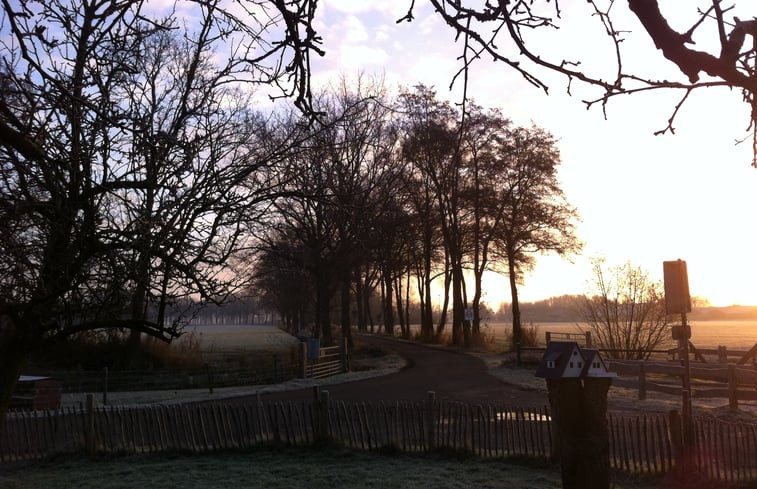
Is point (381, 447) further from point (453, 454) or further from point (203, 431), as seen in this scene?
point (203, 431)

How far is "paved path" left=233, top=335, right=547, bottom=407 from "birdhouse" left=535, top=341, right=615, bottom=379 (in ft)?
34.6

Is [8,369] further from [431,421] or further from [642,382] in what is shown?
[642,382]

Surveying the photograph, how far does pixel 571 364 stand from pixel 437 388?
16.9m

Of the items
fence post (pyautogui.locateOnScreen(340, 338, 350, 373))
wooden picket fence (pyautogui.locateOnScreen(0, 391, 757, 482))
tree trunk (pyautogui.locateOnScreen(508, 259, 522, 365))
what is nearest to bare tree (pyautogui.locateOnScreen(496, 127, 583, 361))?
tree trunk (pyautogui.locateOnScreen(508, 259, 522, 365))

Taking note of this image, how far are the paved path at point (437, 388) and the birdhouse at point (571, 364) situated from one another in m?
10.6

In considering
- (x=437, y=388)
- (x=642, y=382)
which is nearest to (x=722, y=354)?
(x=642, y=382)

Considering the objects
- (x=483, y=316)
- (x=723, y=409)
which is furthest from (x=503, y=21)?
(x=483, y=316)

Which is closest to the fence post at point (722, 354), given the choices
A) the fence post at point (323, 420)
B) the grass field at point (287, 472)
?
the grass field at point (287, 472)

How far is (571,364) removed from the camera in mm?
4461

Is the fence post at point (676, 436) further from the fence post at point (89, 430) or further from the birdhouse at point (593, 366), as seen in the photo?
the fence post at point (89, 430)

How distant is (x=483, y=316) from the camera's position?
146 feet

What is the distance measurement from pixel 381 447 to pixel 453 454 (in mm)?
1170

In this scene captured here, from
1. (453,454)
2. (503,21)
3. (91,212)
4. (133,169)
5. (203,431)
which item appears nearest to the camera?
(503,21)

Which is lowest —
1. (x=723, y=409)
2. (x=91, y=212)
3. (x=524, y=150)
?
(x=723, y=409)
